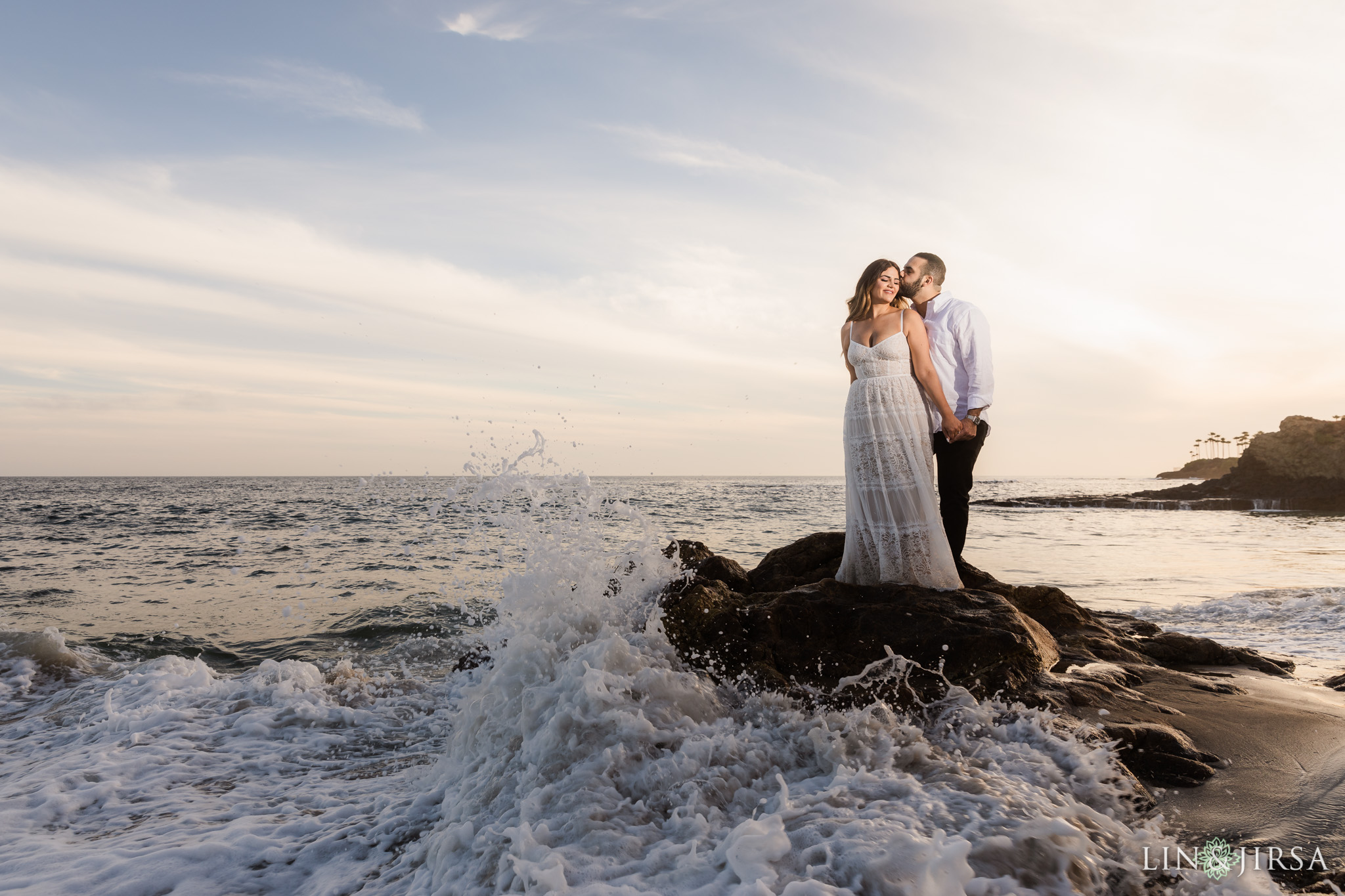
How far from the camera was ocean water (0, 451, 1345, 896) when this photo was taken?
2.58m

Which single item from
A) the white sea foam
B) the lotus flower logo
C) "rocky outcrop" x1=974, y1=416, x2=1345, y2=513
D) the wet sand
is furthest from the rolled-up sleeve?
"rocky outcrop" x1=974, y1=416, x2=1345, y2=513

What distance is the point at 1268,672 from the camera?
216 inches

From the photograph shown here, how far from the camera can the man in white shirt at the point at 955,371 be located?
5.30 m

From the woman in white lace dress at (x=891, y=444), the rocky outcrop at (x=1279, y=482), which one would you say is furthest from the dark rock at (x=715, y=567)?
the rocky outcrop at (x=1279, y=482)

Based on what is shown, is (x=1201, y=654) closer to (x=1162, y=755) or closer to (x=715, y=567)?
(x=1162, y=755)

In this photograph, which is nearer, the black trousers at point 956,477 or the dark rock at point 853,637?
the dark rock at point 853,637

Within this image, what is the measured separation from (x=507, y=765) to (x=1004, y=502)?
42.9 metres

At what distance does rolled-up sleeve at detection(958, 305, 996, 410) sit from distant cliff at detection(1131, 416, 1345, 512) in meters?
43.3

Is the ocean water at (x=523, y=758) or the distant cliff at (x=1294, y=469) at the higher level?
the distant cliff at (x=1294, y=469)

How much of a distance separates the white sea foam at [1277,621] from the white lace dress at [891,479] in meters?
3.81

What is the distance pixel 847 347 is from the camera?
533 centimetres

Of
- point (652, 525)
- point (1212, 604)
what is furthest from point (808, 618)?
point (1212, 604)

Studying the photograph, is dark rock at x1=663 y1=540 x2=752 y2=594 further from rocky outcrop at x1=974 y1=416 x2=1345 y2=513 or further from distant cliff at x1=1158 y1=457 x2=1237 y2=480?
distant cliff at x1=1158 y1=457 x2=1237 y2=480

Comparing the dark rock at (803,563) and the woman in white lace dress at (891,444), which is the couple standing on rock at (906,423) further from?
the dark rock at (803,563)
